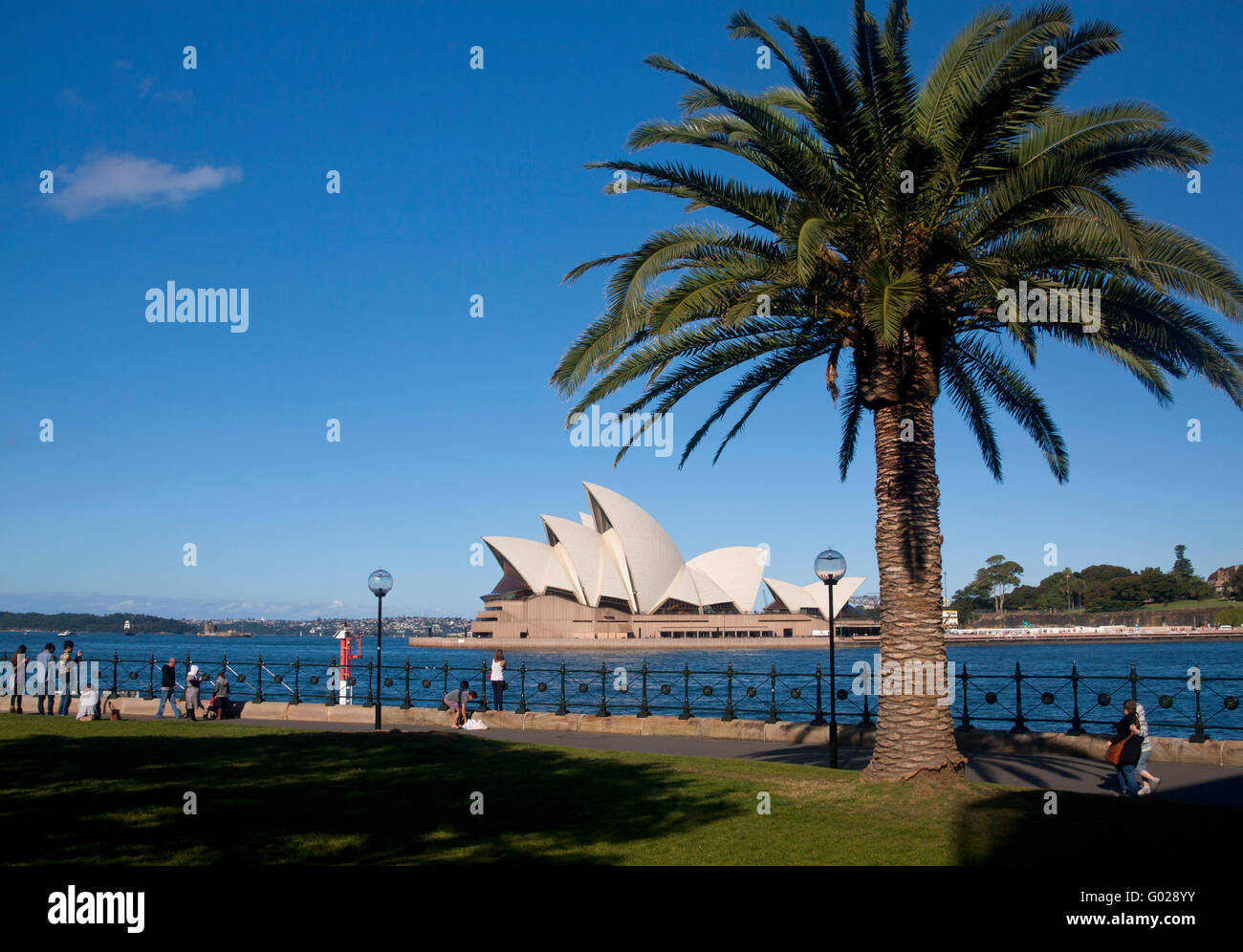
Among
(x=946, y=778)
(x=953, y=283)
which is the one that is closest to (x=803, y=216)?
(x=953, y=283)

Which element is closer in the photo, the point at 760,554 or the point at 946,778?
the point at 946,778

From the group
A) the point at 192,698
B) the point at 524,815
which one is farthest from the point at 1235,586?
the point at 524,815

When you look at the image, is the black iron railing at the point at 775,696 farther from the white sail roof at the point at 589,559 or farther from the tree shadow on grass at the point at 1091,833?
the white sail roof at the point at 589,559

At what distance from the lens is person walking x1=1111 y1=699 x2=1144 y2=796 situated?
9.87 m

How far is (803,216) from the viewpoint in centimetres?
928

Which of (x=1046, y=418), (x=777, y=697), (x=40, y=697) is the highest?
(x=1046, y=418)

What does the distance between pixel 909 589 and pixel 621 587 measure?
7669cm

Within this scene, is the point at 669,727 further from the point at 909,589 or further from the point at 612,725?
the point at 909,589

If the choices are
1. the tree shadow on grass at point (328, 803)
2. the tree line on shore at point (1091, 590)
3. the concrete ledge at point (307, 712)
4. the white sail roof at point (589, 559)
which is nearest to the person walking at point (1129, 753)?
the tree shadow on grass at point (328, 803)

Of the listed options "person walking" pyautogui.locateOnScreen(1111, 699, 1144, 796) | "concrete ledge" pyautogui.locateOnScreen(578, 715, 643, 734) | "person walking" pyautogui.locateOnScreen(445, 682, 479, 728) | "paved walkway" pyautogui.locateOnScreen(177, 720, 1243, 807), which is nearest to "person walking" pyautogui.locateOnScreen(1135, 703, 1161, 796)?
"person walking" pyautogui.locateOnScreen(1111, 699, 1144, 796)
